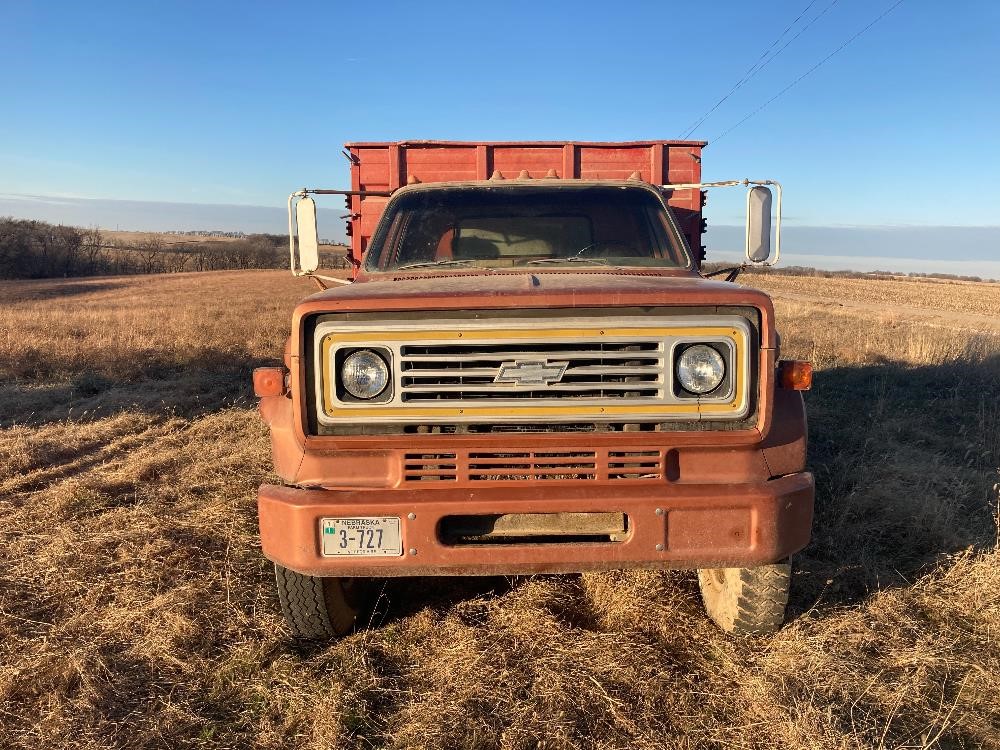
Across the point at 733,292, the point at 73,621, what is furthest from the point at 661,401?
the point at 73,621

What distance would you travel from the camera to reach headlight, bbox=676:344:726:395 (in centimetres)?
266

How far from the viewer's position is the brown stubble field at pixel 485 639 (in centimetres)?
261

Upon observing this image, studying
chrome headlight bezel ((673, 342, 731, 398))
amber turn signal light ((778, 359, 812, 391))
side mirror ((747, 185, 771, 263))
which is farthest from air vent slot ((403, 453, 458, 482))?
side mirror ((747, 185, 771, 263))

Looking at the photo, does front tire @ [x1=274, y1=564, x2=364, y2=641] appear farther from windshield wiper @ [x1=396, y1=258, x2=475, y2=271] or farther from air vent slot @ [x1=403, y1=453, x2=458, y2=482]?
windshield wiper @ [x1=396, y1=258, x2=475, y2=271]

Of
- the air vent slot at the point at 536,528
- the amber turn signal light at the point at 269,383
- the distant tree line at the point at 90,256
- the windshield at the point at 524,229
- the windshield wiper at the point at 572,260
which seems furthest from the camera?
the distant tree line at the point at 90,256

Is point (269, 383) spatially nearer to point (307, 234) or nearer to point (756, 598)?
point (307, 234)

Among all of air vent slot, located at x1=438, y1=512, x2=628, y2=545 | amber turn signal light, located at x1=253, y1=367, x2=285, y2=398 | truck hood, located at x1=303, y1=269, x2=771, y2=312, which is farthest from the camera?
amber turn signal light, located at x1=253, y1=367, x2=285, y2=398

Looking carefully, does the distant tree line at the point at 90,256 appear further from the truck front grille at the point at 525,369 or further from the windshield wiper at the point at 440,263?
the truck front grille at the point at 525,369

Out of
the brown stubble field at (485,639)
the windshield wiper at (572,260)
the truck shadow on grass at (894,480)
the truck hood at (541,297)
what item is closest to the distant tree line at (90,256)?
the truck shadow on grass at (894,480)

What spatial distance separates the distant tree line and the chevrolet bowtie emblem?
37.8 meters

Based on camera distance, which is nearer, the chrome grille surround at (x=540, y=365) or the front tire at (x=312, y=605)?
the chrome grille surround at (x=540, y=365)

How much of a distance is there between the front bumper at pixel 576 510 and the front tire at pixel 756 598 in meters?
0.40

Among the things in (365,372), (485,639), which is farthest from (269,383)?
(485,639)

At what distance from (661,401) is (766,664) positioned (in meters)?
1.29
